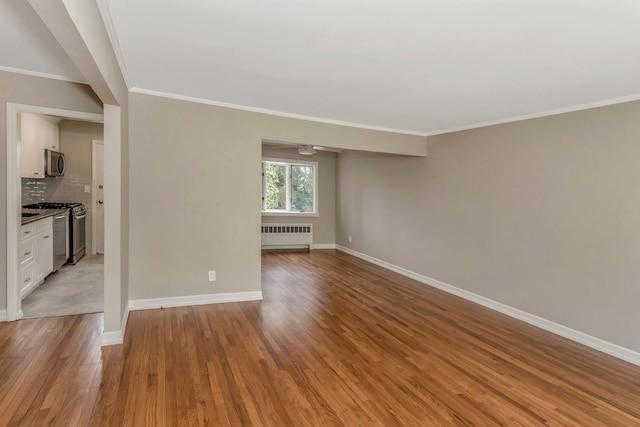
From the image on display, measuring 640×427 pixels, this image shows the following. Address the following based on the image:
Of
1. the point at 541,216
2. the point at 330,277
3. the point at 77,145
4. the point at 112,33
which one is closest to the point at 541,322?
the point at 541,216

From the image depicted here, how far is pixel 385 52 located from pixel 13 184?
11.4 feet

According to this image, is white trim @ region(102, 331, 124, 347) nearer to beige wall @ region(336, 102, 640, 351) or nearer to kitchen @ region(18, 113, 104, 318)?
kitchen @ region(18, 113, 104, 318)

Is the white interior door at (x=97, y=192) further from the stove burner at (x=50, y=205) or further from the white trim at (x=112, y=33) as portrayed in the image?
the white trim at (x=112, y=33)

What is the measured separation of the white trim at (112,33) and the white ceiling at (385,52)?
2 cm

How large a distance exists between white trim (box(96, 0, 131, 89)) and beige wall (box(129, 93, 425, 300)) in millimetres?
687

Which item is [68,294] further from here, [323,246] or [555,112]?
[555,112]

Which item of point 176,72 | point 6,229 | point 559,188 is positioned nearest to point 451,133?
point 559,188

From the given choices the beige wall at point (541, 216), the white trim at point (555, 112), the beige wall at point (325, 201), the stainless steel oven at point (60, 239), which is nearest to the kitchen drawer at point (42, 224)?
the stainless steel oven at point (60, 239)

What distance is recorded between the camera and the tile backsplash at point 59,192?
5.21m

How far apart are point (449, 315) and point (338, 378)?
1843 mm

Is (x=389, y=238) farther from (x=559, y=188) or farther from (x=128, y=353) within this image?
(x=128, y=353)

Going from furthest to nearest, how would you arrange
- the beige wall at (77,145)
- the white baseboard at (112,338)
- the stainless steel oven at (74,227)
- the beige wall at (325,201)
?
the beige wall at (325,201), the beige wall at (77,145), the stainless steel oven at (74,227), the white baseboard at (112,338)

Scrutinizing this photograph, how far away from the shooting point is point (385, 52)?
2.22 meters

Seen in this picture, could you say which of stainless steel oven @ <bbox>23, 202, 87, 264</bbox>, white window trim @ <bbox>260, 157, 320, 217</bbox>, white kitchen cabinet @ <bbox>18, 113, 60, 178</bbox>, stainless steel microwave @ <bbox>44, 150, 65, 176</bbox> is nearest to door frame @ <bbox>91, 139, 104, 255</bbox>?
stainless steel oven @ <bbox>23, 202, 87, 264</bbox>
